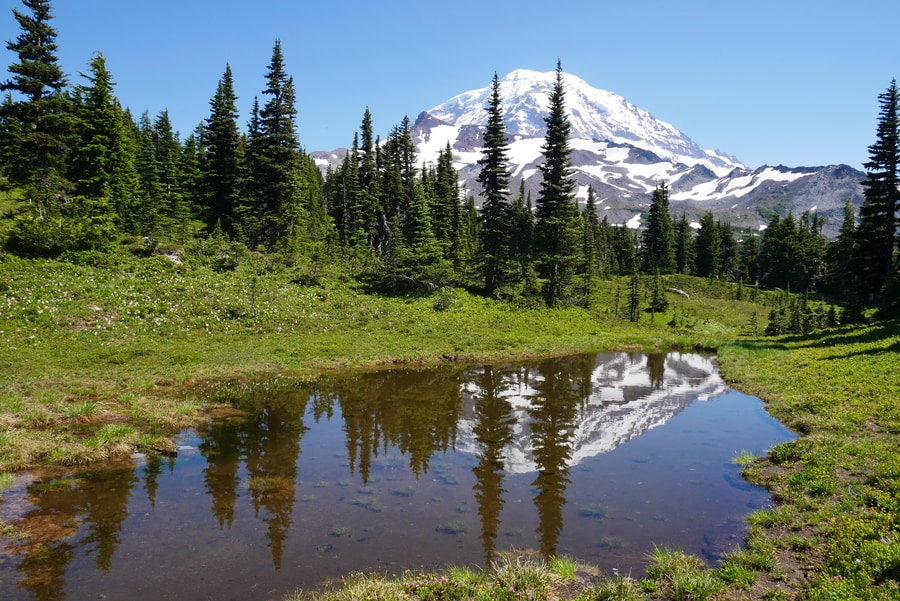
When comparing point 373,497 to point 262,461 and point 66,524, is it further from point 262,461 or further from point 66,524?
point 66,524

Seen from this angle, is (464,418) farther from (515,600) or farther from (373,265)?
(373,265)

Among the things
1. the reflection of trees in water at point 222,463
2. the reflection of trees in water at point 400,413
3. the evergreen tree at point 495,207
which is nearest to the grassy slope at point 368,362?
the reflection of trees in water at point 222,463

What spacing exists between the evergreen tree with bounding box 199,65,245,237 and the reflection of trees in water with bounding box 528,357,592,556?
41.3 meters

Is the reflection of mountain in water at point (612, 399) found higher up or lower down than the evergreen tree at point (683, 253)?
lower down

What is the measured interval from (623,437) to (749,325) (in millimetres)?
66940

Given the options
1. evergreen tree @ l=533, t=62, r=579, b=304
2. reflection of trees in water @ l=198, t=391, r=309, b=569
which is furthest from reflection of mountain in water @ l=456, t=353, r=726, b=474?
evergreen tree @ l=533, t=62, r=579, b=304

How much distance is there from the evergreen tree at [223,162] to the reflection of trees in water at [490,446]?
40977mm

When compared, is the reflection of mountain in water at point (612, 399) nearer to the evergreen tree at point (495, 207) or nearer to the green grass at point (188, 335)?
the green grass at point (188, 335)

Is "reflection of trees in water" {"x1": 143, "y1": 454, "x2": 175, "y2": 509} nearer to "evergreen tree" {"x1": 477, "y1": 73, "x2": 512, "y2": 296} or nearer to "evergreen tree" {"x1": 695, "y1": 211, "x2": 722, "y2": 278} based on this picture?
"evergreen tree" {"x1": 477, "y1": 73, "x2": 512, "y2": 296}

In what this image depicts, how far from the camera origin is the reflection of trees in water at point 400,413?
53.2 feet

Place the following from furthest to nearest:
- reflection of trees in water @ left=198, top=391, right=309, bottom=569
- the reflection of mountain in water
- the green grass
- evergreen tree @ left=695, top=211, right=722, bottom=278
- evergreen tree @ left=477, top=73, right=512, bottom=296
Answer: evergreen tree @ left=695, top=211, right=722, bottom=278 → evergreen tree @ left=477, top=73, right=512, bottom=296 → the green grass → the reflection of mountain in water → reflection of trees in water @ left=198, top=391, right=309, bottom=569

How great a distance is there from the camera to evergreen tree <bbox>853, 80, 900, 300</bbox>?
41.8m

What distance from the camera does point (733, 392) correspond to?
25.3m

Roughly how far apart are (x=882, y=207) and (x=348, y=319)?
45.1 metres
